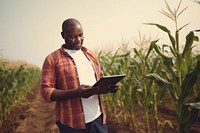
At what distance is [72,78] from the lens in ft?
6.07

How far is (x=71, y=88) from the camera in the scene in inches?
72.6

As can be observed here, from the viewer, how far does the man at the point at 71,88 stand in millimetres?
1805

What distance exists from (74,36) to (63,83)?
1.04ft

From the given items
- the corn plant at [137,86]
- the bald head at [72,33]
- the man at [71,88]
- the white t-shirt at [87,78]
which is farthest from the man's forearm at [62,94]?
the corn plant at [137,86]

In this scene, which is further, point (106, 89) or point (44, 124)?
point (44, 124)

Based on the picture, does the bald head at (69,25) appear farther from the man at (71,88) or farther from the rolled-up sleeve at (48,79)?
the rolled-up sleeve at (48,79)

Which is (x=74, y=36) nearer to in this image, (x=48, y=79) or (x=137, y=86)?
(x=48, y=79)

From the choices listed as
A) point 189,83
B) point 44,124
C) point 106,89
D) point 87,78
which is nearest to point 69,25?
point 87,78

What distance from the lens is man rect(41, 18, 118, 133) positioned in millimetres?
1805


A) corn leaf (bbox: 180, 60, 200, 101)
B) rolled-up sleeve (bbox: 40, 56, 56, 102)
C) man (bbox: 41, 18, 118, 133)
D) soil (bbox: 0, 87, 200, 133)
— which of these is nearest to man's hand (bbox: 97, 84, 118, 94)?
man (bbox: 41, 18, 118, 133)

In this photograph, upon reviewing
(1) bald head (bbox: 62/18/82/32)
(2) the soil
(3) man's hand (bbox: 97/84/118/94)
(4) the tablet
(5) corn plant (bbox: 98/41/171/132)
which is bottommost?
(2) the soil

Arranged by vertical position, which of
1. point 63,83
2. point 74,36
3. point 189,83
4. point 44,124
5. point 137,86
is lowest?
point 44,124

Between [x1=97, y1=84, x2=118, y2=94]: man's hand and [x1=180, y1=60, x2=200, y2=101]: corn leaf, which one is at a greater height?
[x1=97, y1=84, x2=118, y2=94]: man's hand

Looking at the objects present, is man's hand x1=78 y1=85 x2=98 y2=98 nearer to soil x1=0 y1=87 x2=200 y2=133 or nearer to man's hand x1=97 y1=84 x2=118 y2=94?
man's hand x1=97 y1=84 x2=118 y2=94
